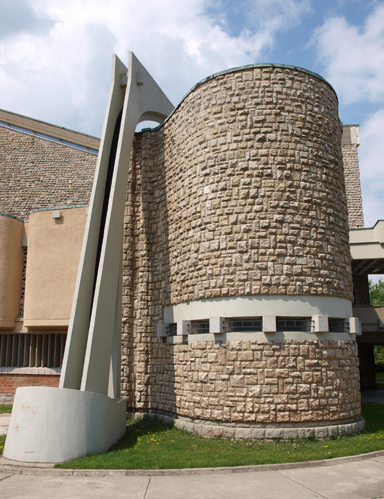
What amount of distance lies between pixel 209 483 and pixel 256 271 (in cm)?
488

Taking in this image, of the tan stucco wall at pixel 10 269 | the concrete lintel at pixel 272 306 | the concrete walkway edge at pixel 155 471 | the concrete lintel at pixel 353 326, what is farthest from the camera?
the tan stucco wall at pixel 10 269

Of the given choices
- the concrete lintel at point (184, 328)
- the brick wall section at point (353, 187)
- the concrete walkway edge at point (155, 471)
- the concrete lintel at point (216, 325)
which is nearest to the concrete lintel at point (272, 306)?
the concrete lintel at point (216, 325)

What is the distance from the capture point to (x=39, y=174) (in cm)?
2512

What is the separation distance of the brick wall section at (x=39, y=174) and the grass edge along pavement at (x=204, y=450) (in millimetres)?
16318

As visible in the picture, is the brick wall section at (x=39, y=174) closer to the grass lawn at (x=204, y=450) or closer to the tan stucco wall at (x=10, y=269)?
the tan stucco wall at (x=10, y=269)

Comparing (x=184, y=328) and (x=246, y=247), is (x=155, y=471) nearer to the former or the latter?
(x=184, y=328)

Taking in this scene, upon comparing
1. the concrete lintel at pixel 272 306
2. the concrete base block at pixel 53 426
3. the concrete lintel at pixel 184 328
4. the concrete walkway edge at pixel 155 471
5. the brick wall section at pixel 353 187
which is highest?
the brick wall section at pixel 353 187

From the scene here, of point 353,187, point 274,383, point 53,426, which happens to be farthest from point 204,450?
point 353,187

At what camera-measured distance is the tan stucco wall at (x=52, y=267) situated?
1570 cm

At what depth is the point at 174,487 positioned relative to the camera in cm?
698

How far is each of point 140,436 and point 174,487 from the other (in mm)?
3921

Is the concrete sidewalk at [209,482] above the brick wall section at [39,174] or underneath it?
underneath

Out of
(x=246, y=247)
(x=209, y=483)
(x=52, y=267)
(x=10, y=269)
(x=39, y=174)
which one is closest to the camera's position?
(x=209, y=483)

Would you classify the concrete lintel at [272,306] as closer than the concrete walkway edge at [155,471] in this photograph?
No
